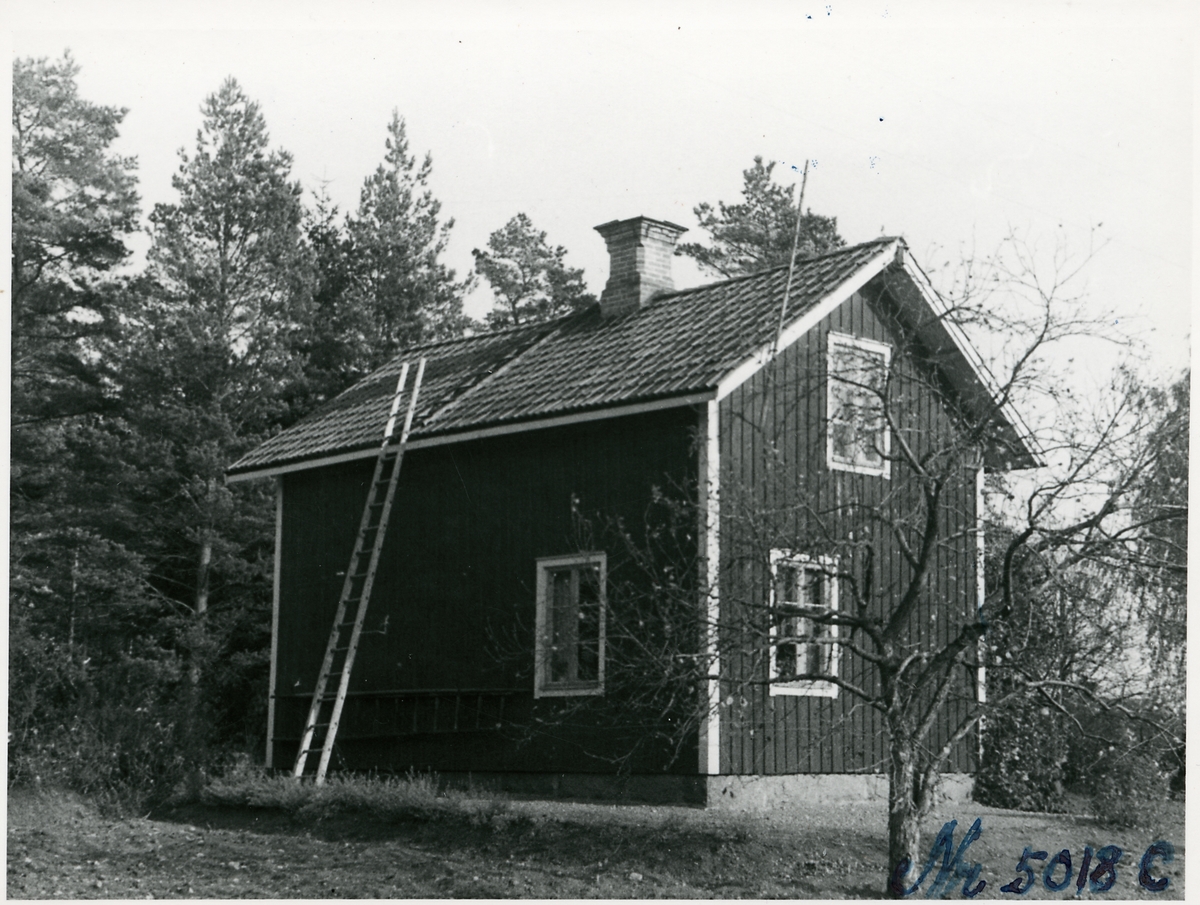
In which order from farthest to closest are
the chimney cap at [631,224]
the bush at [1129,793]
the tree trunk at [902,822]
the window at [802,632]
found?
the chimney cap at [631,224] → the bush at [1129,793] → the window at [802,632] → the tree trunk at [902,822]

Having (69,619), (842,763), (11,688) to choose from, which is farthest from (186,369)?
(842,763)

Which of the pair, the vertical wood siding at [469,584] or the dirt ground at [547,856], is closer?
the dirt ground at [547,856]

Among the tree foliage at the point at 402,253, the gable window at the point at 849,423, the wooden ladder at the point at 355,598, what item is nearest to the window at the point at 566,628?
the wooden ladder at the point at 355,598

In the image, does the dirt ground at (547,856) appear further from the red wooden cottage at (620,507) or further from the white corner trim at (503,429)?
the white corner trim at (503,429)

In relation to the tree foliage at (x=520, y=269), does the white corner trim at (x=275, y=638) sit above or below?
below

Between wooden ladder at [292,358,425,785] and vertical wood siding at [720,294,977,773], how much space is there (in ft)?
16.9

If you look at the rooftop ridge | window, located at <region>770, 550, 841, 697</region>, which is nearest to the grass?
window, located at <region>770, 550, 841, 697</region>

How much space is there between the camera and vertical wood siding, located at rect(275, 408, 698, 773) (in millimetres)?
18172

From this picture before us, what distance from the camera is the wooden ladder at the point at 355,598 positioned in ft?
64.6

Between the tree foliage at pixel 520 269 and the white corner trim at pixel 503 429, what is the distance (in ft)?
58.0

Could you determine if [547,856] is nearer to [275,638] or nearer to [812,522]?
[812,522]

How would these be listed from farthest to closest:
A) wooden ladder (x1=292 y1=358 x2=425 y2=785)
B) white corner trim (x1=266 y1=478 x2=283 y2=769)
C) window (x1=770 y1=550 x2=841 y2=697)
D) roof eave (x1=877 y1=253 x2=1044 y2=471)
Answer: white corner trim (x1=266 y1=478 x2=283 y2=769) < wooden ladder (x1=292 y1=358 x2=425 y2=785) < roof eave (x1=877 y1=253 x2=1044 y2=471) < window (x1=770 y1=550 x2=841 y2=697)

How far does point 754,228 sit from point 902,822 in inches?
1002

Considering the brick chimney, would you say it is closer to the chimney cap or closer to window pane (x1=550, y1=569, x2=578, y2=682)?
the chimney cap
